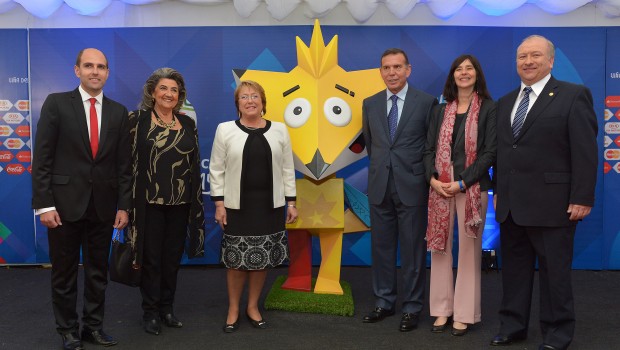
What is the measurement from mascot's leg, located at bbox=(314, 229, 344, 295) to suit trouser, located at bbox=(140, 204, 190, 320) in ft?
3.49

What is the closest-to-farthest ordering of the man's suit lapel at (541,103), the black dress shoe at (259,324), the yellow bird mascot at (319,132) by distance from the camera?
the man's suit lapel at (541,103)
the black dress shoe at (259,324)
the yellow bird mascot at (319,132)

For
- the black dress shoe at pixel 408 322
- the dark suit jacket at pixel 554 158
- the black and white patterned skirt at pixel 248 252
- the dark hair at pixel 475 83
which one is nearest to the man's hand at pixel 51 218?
the black and white patterned skirt at pixel 248 252

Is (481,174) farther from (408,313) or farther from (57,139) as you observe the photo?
(57,139)

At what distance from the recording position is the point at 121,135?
3.20 meters

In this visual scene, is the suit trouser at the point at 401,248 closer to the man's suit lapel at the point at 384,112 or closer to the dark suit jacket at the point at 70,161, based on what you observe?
the man's suit lapel at the point at 384,112

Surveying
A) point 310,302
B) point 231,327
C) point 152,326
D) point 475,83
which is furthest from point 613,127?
point 152,326

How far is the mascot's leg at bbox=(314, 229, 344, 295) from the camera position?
4.14 meters

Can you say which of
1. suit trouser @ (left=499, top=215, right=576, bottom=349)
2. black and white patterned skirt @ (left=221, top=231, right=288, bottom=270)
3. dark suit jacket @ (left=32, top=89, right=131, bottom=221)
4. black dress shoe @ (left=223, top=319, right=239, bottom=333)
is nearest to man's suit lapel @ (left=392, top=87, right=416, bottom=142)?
suit trouser @ (left=499, top=215, right=576, bottom=349)

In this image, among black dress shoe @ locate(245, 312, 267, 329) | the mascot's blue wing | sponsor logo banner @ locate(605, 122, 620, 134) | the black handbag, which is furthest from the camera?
sponsor logo banner @ locate(605, 122, 620, 134)

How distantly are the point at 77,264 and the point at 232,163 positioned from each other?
3.41 feet

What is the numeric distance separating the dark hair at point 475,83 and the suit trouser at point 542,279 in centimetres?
76

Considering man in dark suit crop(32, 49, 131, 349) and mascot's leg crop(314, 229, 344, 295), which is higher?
man in dark suit crop(32, 49, 131, 349)

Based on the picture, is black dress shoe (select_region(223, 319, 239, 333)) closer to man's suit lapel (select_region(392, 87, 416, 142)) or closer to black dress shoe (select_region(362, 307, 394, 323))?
black dress shoe (select_region(362, 307, 394, 323))

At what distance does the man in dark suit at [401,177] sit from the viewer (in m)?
3.58
